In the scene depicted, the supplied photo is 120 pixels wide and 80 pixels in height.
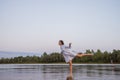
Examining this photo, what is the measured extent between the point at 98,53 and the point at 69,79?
162190mm

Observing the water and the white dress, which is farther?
the water

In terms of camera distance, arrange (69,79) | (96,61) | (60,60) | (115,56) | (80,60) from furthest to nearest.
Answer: (60,60) → (80,60) → (96,61) → (115,56) → (69,79)

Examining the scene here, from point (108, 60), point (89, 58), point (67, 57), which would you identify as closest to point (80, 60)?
point (89, 58)

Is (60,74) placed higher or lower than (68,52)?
lower

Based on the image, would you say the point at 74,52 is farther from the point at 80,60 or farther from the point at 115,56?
the point at 80,60

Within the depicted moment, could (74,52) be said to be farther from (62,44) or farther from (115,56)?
(115,56)

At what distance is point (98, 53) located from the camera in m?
175

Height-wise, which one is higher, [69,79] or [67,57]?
[67,57]

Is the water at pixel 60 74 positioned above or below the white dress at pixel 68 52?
below

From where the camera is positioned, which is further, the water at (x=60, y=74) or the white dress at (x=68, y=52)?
the water at (x=60, y=74)

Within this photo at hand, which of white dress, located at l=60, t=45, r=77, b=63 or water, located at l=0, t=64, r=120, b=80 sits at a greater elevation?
white dress, located at l=60, t=45, r=77, b=63

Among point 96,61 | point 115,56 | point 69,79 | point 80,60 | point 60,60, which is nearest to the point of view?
point 69,79

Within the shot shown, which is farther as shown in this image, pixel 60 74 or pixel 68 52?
pixel 60 74

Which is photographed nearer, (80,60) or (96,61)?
(96,61)
